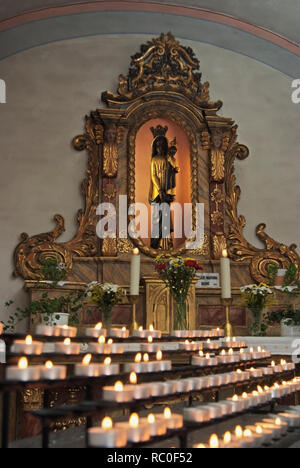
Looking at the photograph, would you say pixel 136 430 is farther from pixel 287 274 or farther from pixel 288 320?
pixel 287 274

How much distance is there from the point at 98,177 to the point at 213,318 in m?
2.27

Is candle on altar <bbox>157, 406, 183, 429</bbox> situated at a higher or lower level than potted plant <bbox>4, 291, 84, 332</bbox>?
lower

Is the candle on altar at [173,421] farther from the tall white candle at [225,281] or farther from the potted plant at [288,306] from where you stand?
the potted plant at [288,306]

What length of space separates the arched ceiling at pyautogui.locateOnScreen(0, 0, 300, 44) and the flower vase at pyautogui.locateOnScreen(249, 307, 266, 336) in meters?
3.92

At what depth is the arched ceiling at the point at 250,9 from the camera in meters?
7.52

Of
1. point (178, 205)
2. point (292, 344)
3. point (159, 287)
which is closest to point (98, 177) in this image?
point (178, 205)

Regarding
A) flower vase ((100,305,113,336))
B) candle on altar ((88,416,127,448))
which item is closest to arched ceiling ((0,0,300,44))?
flower vase ((100,305,113,336))

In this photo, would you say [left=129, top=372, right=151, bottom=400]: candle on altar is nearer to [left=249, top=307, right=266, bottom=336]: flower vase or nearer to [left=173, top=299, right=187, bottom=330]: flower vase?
[left=173, top=299, right=187, bottom=330]: flower vase

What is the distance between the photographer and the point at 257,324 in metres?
6.62

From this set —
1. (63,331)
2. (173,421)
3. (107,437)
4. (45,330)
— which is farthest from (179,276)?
(107,437)

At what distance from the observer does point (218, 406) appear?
10.3 feet

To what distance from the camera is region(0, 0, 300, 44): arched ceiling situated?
7.52 m

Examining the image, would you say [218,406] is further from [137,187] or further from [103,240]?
[137,187]

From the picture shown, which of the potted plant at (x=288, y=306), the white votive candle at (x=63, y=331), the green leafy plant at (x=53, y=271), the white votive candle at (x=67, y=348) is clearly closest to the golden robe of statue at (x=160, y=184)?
the green leafy plant at (x=53, y=271)
